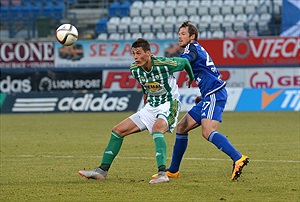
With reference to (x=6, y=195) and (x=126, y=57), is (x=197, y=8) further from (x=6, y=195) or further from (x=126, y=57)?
(x=6, y=195)

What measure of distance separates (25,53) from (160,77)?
21.9 meters

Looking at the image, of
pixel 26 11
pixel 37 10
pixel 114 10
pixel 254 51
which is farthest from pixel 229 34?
pixel 26 11

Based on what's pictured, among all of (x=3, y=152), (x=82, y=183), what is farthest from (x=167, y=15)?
(x=82, y=183)

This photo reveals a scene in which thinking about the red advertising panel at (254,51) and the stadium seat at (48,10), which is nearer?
the red advertising panel at (254,51)

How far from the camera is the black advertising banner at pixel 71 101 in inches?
1092

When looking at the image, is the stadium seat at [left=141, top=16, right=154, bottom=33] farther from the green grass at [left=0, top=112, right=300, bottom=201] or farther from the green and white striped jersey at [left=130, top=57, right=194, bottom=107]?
the green and white striped jersey at [left=130, top=57, right=194, bottom=107]

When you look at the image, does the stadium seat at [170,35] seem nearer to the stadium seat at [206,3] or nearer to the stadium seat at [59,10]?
the stadium seat at [206,3]

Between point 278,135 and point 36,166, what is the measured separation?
7677mm

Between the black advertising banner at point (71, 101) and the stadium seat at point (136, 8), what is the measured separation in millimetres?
7185

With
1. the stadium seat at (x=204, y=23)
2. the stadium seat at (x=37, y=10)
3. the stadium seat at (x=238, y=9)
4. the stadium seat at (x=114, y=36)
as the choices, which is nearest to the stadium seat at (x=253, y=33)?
the stadium seat at (x=204, y=23)

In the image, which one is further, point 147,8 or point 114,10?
point 114,10

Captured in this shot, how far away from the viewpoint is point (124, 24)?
1307 inches

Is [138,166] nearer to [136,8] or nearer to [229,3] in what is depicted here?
[229,3]

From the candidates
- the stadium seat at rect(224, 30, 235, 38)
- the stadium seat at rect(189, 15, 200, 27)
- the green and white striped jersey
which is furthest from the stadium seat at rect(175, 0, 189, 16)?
the green and white striped jersey
